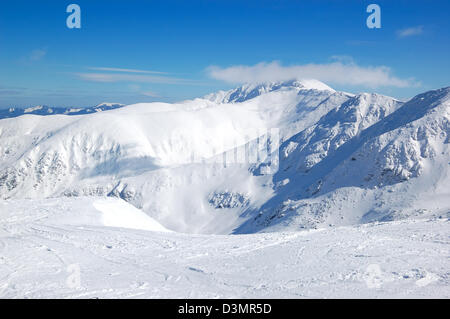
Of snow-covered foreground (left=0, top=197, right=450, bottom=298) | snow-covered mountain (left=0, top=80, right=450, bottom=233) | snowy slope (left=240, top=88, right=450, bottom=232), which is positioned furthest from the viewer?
snow-covered mountain (left=0, top=80, right=450, bottom=233)

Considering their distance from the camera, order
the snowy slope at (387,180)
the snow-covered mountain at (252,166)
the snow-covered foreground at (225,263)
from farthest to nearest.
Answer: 1. the snow-covered mountain at (252,166)
2. the snowy slope at (387,180)
3. the snow-covered foreground at (225,263)

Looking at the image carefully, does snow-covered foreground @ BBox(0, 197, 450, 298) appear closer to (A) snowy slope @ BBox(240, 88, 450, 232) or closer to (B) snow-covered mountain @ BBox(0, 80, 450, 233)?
A: (A) snowy slope @ BBox(240, 88, 450, 232)

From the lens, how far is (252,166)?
129 m

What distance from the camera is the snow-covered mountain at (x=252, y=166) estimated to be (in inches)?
2660

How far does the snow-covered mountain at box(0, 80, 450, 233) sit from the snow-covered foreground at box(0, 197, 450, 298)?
43.6 metres

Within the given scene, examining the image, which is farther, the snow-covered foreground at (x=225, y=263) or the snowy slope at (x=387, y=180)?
the snowy slope at (x=387, y=180)

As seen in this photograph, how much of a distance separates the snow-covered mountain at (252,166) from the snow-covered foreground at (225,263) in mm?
43642

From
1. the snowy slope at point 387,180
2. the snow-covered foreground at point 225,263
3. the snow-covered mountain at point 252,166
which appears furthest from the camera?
the snow-covered mountain at point 252,166

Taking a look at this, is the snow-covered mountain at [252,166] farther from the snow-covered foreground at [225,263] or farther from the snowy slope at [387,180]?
the snow-covered foreground at [225,263]

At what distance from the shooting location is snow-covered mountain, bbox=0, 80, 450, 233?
67562 mm

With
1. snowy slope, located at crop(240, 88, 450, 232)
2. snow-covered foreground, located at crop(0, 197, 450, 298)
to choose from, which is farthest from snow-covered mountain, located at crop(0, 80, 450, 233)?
snow-covered foreground, located at crop(0, 197, 450, 298)

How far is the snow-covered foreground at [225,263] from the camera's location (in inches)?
489

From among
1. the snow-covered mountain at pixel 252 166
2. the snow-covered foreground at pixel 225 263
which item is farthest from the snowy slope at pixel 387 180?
the snow-covered foreground at pixel 225 263

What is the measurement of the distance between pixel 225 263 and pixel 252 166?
11340cm
